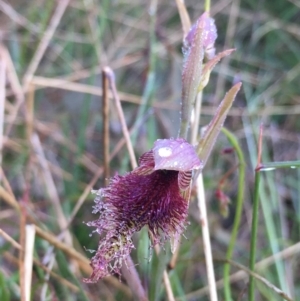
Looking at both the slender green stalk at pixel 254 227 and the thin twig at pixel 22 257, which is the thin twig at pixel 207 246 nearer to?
the slender green stalk at pixel 254 227


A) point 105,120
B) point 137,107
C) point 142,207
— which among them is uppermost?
point 137,107

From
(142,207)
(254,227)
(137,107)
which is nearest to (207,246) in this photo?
(254,227)

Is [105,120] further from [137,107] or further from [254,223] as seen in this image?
[137,107]

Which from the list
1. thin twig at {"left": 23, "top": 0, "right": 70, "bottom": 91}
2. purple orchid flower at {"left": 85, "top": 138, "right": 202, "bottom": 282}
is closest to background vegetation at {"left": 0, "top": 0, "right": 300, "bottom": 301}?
thin twig at {"left": 23, "top": 0, "right": 70, "bottom": 91}

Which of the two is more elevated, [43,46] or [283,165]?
[43,46]

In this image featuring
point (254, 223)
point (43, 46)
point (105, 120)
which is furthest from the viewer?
point (43, 46)

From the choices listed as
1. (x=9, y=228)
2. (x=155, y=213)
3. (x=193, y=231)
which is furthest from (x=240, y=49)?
(x=155, y=213)

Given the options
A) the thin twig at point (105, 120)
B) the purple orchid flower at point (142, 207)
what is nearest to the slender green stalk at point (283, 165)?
the purple orchid flower at point (142, 207)
